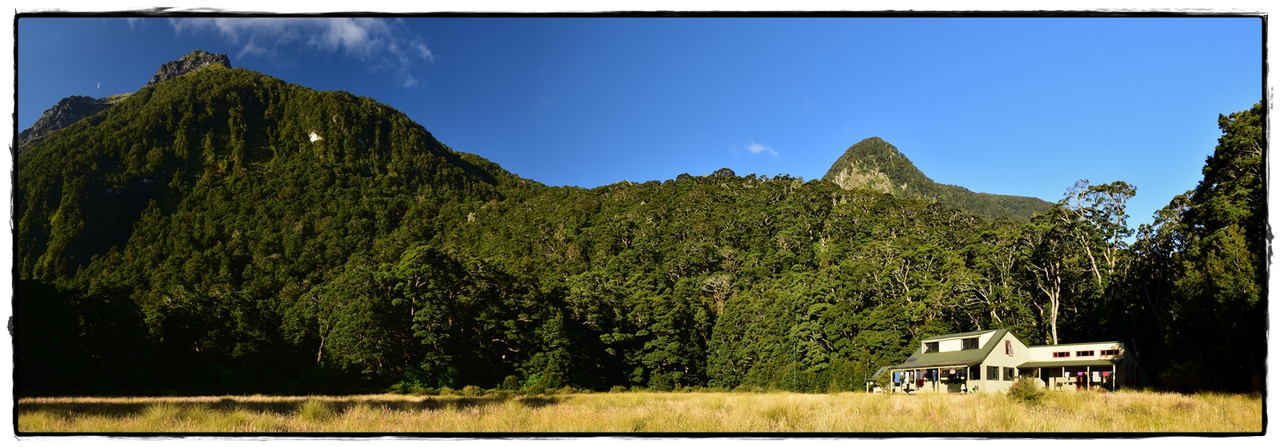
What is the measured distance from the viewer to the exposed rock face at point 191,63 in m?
124

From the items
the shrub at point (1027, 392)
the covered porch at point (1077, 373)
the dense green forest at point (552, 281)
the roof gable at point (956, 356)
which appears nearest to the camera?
the shrub at point (1027, 392)

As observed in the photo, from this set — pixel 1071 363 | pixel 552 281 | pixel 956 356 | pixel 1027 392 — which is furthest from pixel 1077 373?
pixel 552 281

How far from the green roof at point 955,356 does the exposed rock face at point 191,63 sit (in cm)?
12155

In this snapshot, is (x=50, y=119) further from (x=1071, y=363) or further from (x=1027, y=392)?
(x=1071, y=363)

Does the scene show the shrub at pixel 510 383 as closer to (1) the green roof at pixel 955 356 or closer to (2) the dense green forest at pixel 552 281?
(2) the dense green forest at pixel 552 281

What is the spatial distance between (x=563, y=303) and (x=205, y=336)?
20548mm

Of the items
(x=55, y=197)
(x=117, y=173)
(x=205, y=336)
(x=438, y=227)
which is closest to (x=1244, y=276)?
(x=55, y=197)

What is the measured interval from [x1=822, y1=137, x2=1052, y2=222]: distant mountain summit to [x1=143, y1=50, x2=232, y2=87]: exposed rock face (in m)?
98.8

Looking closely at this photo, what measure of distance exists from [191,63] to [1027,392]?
474ft

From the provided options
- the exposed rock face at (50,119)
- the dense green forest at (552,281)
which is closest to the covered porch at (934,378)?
the dense green forest at (552,281)

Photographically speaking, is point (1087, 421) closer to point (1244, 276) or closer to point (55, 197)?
point (1244, 276)

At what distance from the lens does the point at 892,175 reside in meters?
153

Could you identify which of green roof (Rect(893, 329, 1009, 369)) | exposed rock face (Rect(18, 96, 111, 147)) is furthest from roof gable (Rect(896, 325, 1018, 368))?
exposed rock face (Rect(18, 96, 111, 147))

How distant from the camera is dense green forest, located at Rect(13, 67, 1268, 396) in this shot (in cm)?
A: 2167
